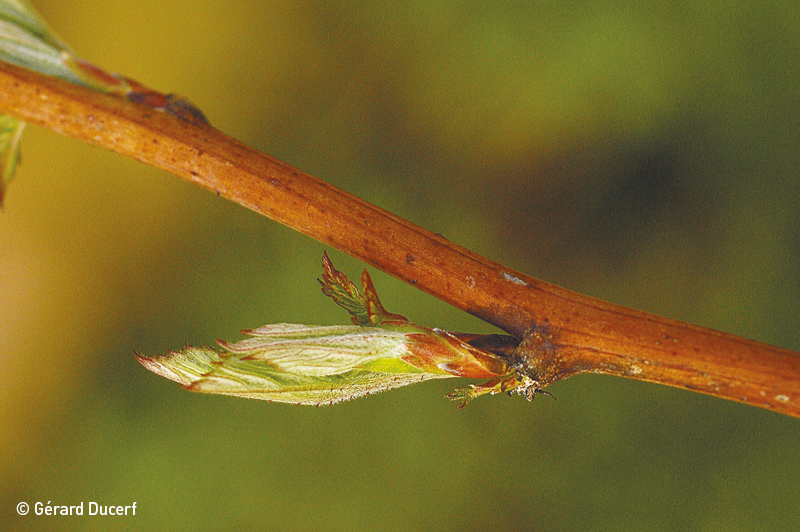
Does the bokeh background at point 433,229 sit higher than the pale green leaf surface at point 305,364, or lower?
higher

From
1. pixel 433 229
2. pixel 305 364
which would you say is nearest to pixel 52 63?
pixel 305 364

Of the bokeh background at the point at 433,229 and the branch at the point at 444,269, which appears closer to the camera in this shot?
the branch at the point at 444,269

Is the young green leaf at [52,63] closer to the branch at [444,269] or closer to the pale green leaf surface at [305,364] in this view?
the branch at [444,269]

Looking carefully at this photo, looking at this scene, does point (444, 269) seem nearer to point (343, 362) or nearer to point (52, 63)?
point (343, 362)

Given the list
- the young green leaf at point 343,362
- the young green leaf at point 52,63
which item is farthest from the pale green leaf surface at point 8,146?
the young green leaf at point 343,362

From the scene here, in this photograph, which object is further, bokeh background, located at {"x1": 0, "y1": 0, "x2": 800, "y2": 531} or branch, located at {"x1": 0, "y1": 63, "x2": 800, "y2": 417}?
bokeh background, located at {"x1": 0, "y1": 0, "x2": 800, "y2": 531}

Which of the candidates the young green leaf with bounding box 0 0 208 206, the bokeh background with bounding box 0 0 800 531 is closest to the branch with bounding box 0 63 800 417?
the young green leaf with bounding box 0 0 208 206

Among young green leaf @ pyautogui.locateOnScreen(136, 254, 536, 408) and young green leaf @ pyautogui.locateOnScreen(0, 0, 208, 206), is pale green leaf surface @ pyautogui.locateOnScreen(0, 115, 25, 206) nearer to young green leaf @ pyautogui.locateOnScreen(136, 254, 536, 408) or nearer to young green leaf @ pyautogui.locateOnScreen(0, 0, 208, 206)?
young green leaf @ pyautogui.locateOnScreen(0, 0, 208, 206)
